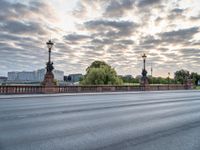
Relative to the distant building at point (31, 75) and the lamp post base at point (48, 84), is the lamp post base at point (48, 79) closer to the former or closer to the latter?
the lamp post base at point (48, 84)

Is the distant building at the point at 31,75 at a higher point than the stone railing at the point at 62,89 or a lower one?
higher

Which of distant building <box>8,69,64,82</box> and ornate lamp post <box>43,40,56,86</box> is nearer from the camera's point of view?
ornate lamp post <box>43,40,56,86</box>

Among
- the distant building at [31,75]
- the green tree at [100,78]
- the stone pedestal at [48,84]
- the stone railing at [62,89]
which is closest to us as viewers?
the stone railing at [62,89]

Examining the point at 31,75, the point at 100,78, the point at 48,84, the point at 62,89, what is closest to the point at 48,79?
the point at 48,84

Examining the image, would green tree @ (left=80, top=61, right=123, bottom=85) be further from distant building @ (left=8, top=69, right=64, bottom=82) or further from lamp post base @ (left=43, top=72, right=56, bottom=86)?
lamp post base @ (left=43, top=72, right=56, bottom=86)

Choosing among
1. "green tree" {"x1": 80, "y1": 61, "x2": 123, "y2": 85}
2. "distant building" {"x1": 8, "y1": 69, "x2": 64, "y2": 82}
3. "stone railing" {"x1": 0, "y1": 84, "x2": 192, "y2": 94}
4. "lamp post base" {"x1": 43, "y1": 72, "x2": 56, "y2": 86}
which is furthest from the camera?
"distant building" {"x1": 8, "y1": 69, "x2": 64, "y2": 82}

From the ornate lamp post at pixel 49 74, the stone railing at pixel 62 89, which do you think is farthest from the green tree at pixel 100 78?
the ornate lamp post at pixel 49 74

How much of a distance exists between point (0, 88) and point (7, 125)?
1937 centimetres

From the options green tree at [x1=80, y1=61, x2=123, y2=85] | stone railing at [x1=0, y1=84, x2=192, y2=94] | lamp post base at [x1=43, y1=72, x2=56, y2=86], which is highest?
green tree at [x1=80, y1=61, x2=123, y2=85]

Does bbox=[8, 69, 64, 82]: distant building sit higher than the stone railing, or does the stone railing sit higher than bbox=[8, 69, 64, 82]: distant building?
bbox=[8, 69, 64, 82]: distant building

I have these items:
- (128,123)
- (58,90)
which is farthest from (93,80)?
(128,123)

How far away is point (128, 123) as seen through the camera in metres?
9.79

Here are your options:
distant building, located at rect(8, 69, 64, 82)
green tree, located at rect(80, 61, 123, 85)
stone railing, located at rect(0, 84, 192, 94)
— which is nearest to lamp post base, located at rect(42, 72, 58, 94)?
stone railing, located at rect(0, 84, 192, 94)

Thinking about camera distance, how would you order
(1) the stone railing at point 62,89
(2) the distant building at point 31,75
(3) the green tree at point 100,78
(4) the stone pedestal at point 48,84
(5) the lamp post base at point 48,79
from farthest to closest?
(2) the distant building at point 31,75, (3) the green tree at point 100,78, (5) the lamp post base at point 48,79, (4) the stone pedestal at point 48,84, (1) the stone railing at point 62,89
